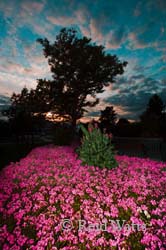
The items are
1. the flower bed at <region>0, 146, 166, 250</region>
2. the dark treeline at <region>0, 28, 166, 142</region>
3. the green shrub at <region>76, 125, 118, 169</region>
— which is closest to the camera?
the flower bed at <region>0, 146, 166, 250</region>

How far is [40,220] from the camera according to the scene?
3.03m

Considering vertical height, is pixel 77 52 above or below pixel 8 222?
above

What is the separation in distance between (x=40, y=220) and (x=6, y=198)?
49.2 inches

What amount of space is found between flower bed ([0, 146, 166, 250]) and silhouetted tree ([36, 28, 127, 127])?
698 inches

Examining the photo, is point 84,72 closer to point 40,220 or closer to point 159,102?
point 40,220

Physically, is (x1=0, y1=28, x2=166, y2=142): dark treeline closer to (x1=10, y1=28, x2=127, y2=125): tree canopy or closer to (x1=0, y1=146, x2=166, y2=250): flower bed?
(x1=10, y1=28, x2=127, y2=125): tree canopy

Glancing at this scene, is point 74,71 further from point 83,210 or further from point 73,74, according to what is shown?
point 83,210

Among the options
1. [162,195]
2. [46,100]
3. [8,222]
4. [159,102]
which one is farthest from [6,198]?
[159,102]

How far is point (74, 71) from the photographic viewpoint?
72.2 ft

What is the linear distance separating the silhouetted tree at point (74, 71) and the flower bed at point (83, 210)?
17.7m

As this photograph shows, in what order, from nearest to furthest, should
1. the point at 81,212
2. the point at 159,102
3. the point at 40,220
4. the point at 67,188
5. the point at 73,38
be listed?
the point at 40,220, the point at 81,212, the point at 67,188, the point at 73,38, the point at 159,102

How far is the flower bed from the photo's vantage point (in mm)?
2568

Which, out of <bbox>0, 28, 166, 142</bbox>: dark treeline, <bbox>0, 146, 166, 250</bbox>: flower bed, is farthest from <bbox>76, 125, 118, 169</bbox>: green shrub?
<bbox>0, 28, 166, 142</bbox>: dark treeline

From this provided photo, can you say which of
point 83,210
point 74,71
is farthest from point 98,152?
point 74,71
